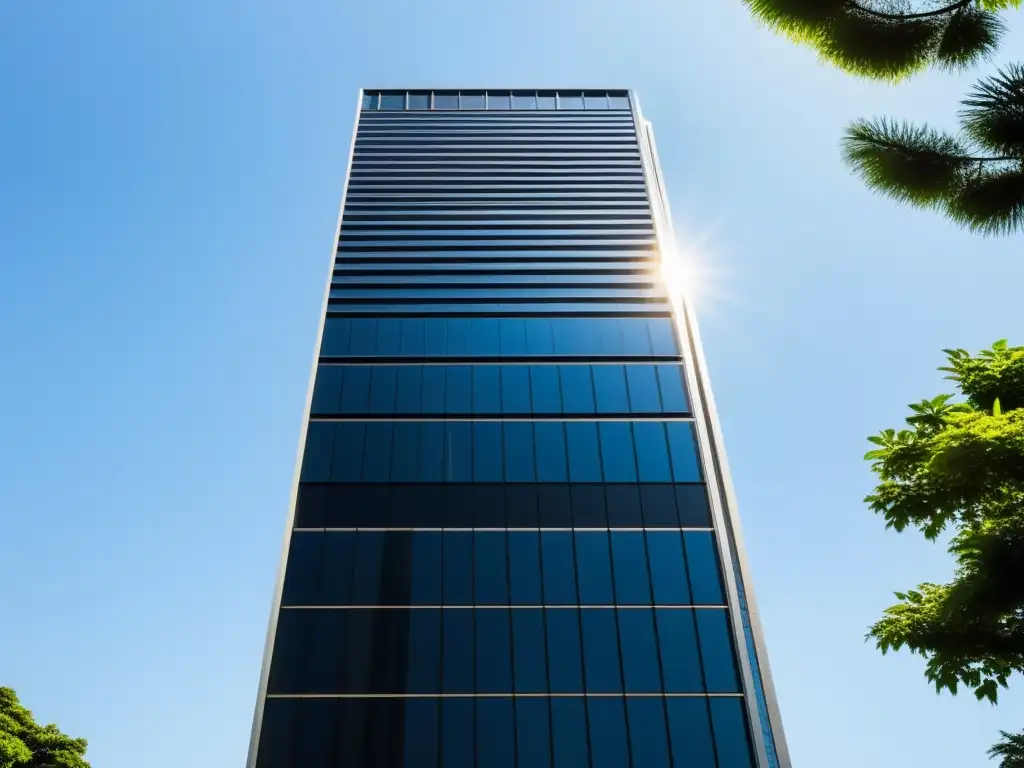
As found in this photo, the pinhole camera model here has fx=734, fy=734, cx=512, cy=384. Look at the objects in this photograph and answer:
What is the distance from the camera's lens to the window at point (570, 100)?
51031 millimetres

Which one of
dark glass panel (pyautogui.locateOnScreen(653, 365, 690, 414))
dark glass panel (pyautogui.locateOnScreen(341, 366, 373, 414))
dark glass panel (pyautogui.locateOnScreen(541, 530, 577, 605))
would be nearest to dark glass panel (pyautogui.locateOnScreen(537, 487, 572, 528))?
Answer: dark glass panel (pyautogui.locateOnScreen(541, 530, 577, 605))

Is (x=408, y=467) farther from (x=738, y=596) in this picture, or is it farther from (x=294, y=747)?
(x=738, y=596)

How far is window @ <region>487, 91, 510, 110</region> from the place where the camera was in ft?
168

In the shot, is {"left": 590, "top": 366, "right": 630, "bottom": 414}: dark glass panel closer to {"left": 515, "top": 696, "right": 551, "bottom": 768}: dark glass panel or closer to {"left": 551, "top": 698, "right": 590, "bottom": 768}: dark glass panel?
{"left": 551, "top": 698, "right": 590, "bottom": 768}: dark glass panel

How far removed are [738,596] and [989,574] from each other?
699 inches

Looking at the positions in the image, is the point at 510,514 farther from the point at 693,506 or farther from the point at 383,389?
the point at 383,389

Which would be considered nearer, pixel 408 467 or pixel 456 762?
pixel 456 762

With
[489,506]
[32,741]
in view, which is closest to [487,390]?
[489,506]

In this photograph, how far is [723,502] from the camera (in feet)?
90.9

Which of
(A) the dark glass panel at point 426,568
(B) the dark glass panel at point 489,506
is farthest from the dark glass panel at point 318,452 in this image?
(B) the dark glass panel at point 489,506

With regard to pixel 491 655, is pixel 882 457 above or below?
below

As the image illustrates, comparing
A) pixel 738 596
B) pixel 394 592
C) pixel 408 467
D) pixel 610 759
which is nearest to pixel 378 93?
pixel 408 467

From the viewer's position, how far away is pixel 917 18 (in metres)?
8.93

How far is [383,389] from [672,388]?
1231 centimetres
